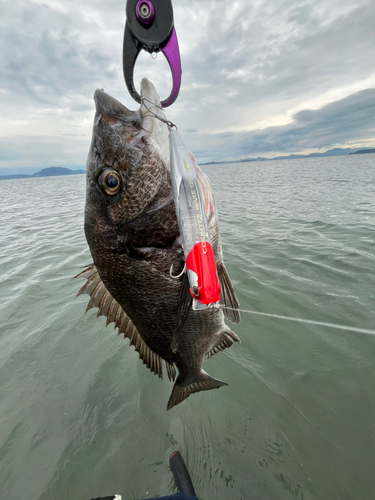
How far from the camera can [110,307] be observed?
2.20m

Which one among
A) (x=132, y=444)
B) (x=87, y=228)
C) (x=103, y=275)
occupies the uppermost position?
(x=87, y=228)

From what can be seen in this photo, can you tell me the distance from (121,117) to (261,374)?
120 inches

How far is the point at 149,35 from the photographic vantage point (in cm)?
151

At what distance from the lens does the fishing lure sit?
1.17 m

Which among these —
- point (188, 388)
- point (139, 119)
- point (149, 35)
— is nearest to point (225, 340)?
point (188, 388)

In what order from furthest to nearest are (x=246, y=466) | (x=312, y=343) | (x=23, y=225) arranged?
(x=23, y=225), (x=312, y=343), (x=246, y=466)

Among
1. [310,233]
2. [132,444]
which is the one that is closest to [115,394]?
[132,444]

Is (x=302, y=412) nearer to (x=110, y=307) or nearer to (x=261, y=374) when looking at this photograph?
(x=261, y=374)

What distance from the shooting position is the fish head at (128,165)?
4.91 ft

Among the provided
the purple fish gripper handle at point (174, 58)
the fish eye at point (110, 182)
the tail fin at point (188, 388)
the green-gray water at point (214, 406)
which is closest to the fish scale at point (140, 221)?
the fish eye at point (110, 182)

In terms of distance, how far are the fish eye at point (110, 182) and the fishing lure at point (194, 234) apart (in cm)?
45

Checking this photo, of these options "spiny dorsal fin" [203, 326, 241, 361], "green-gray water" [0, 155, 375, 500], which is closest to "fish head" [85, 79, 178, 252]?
"spiny dorsal fin" [203, 326, 241, 361]

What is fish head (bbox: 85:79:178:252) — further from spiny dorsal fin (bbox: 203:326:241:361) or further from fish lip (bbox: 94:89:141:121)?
spiny dorsal fin (bbox: 203:326:241:361)

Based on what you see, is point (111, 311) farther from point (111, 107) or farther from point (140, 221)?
point (111, 107)
